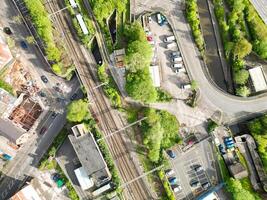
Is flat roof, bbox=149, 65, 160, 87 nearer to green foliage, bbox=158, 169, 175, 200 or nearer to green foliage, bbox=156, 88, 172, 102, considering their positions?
green foliage, bbox=156, 88, 172, 102

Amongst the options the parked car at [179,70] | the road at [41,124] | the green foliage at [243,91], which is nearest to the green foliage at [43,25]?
the road at [41,124]

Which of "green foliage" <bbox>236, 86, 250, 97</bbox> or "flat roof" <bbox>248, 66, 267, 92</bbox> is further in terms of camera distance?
"flat roof" <bbox>248, 66, 267, 92</bbox>

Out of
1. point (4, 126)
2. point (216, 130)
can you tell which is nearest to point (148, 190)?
point (216, 130)

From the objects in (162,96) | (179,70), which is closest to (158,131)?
(162,96)

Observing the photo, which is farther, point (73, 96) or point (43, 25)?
point (73, 96)

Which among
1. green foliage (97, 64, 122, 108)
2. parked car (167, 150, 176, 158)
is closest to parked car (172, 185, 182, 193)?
parked car (167, 150, 176, 158)

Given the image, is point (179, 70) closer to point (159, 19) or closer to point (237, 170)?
point (159, 19)
